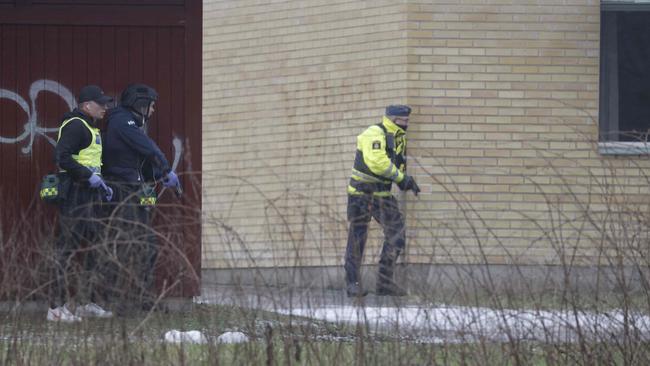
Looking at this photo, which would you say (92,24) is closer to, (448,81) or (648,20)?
(448,81)

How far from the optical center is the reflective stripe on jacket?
1091 centimetres

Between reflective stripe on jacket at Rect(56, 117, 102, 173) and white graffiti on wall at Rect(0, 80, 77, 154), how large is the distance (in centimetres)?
67

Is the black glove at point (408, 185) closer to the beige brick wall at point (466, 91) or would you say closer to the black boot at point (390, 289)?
the beige brick wall at point (466, 91)

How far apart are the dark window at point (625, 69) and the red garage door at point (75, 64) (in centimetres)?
466

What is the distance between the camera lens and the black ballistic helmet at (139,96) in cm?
1110

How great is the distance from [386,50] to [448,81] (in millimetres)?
694

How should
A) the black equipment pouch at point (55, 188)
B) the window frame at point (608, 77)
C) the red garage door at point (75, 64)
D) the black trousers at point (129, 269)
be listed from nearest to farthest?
the black trousers at point (129, 269) < the black equipment pouch at point (55, 188) < the red garage door at point (75, 64) < the window frame at point (608, 77)

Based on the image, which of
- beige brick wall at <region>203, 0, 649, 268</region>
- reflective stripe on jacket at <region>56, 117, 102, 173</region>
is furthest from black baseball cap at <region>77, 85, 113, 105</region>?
beige brick wall at <region>203, 0, 649, 268</region>

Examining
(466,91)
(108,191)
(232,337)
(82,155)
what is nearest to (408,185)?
(466,91)

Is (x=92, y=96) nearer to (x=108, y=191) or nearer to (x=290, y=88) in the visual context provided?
(x=108, y=191)

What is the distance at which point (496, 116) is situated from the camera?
14.1 meters

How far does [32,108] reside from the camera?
11633 millimetres

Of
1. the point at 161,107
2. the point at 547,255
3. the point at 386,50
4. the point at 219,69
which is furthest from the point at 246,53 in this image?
the point at 547,255

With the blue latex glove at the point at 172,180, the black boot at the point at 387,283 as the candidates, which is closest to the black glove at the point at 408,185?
the blue latex glove at the point at 172,180
